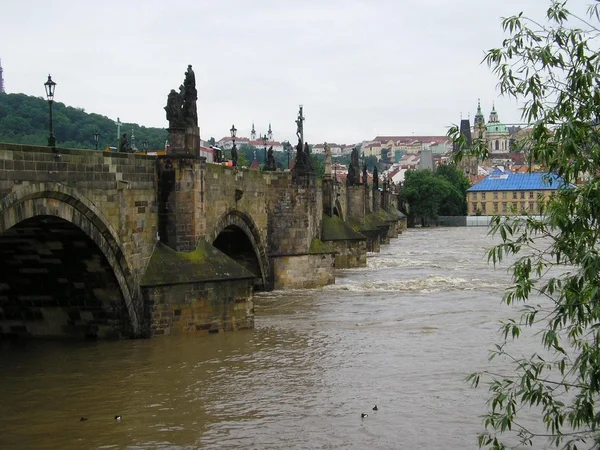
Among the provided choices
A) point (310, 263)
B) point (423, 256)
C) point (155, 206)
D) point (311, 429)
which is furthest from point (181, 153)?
point (423, 256)

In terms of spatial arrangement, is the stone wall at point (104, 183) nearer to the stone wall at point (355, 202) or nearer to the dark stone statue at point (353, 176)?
the stone wall at point (355, 202)

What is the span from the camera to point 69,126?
56.2 meters

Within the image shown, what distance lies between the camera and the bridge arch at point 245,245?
2862cm

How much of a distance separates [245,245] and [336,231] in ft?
43.5

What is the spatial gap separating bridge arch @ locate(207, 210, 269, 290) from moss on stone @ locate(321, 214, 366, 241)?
10598 millimetres

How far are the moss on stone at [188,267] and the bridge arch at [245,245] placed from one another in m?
6.35

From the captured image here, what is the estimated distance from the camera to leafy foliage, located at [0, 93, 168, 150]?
5197 cm

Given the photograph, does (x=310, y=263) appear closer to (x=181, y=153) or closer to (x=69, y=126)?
(x=181, y=153)

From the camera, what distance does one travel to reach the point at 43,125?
54594mm

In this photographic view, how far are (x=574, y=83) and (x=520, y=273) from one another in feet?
5.91

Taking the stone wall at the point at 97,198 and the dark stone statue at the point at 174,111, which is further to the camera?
the dark stone statue at the point at 174,111

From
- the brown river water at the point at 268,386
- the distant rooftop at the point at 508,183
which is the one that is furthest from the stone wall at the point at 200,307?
the distant rooftop at the point at 508,183

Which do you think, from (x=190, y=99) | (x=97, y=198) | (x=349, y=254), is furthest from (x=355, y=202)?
(x=97, y=198)

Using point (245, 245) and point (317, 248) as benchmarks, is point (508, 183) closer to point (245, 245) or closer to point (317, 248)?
point (317, 248)
